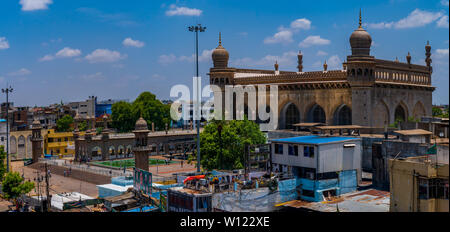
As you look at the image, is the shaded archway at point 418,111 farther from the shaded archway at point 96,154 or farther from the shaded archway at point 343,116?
the shaded archway at point 96,154

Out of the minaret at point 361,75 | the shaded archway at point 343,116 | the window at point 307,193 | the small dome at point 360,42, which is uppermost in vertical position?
the small dome at point 360,42

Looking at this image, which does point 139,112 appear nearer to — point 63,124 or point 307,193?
point 63,124

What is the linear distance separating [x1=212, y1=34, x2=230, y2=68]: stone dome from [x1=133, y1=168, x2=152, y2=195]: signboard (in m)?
24.3

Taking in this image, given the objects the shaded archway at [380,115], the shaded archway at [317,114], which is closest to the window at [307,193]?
the shaded archway at [380,115]

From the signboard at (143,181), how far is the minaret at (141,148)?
856 cm

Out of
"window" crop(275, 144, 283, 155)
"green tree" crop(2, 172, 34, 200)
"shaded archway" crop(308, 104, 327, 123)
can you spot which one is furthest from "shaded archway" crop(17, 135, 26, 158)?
"window" crop(275, 144, 283, 155)

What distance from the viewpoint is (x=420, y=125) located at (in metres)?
25.6

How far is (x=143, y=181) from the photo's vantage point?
19.7 m

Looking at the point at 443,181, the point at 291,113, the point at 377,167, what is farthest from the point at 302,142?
the point at 291,113

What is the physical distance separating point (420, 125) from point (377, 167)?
4168 millimetres

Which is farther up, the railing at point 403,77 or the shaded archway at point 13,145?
the railing at point 403,77

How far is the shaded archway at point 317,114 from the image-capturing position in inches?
1516

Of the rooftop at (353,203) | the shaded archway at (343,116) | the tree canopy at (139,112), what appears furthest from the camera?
the tree canopy at (139,112)
